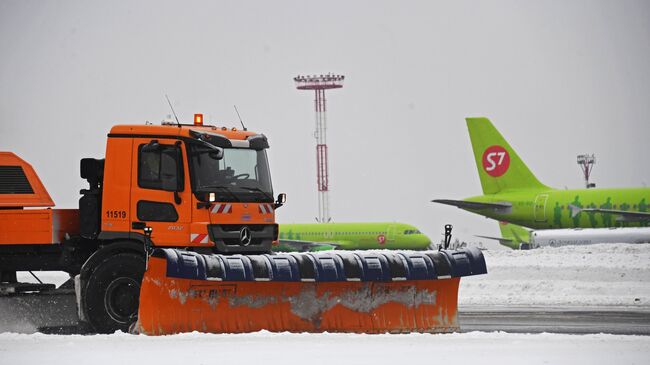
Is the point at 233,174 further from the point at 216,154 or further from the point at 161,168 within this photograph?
the point at 161,168

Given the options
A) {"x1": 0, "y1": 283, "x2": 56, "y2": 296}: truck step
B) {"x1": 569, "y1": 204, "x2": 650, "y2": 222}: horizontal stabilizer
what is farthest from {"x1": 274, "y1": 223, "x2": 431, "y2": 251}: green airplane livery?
{"x1": 0, "y1": 283, "x2": 56, "y2": 296}: truck step

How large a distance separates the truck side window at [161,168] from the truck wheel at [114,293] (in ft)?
3.60

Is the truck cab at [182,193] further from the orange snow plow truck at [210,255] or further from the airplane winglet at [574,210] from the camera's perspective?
the airplane winglet at [574,210]

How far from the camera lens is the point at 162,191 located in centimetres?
1572

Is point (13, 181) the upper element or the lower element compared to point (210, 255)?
upper

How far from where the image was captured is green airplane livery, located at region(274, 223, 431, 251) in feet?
238

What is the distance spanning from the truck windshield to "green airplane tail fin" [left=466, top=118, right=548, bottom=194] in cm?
4848

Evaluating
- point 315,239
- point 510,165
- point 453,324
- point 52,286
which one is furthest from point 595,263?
point 315,239

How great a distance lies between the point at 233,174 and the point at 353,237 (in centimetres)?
5866

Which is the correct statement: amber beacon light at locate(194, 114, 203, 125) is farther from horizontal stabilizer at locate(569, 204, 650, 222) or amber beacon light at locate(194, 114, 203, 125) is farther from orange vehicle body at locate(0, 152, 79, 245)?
horizontal stabilizer at locate(569, 204, 650, 222)

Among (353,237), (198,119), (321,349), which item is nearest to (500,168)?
(353,237)

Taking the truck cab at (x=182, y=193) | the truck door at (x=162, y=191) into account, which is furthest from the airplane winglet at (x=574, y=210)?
the truck door at (x=162, y=191)

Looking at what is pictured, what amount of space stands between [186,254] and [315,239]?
62.5 metres

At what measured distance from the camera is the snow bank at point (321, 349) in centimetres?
1181
